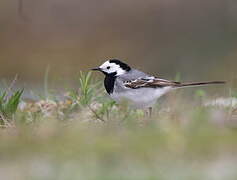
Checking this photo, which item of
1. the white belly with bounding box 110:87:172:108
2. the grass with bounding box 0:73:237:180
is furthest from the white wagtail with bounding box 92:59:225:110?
the grass with bounding box 0:73:237:180

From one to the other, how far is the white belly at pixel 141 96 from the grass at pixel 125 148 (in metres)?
1.07

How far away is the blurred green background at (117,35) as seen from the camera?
20938mm

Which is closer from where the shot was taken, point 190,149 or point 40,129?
point 190,149

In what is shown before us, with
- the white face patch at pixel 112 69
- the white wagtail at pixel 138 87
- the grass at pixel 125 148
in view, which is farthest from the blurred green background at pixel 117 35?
the grass at pixel 125 148

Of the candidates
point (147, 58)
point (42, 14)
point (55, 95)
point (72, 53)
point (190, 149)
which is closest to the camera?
point (190, 149)

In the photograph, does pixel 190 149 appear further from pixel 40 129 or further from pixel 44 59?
pixel 44 59

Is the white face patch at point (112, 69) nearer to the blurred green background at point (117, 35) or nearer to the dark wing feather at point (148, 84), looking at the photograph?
the dark wing feather at point (148, 84)

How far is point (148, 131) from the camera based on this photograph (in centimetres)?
771

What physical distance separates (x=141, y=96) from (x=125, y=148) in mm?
2938

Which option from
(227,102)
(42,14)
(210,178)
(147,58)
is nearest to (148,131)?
(210,178)

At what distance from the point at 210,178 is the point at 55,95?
15.7 feet

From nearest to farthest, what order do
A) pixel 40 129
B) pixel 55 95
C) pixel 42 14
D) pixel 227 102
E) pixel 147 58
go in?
pixel 40 129 < pixel 227 102 < pixel 55 95 < pixel 147 58 < pixel 42 14

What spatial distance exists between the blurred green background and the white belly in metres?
9.57

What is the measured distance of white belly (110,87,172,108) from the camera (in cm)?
1011
